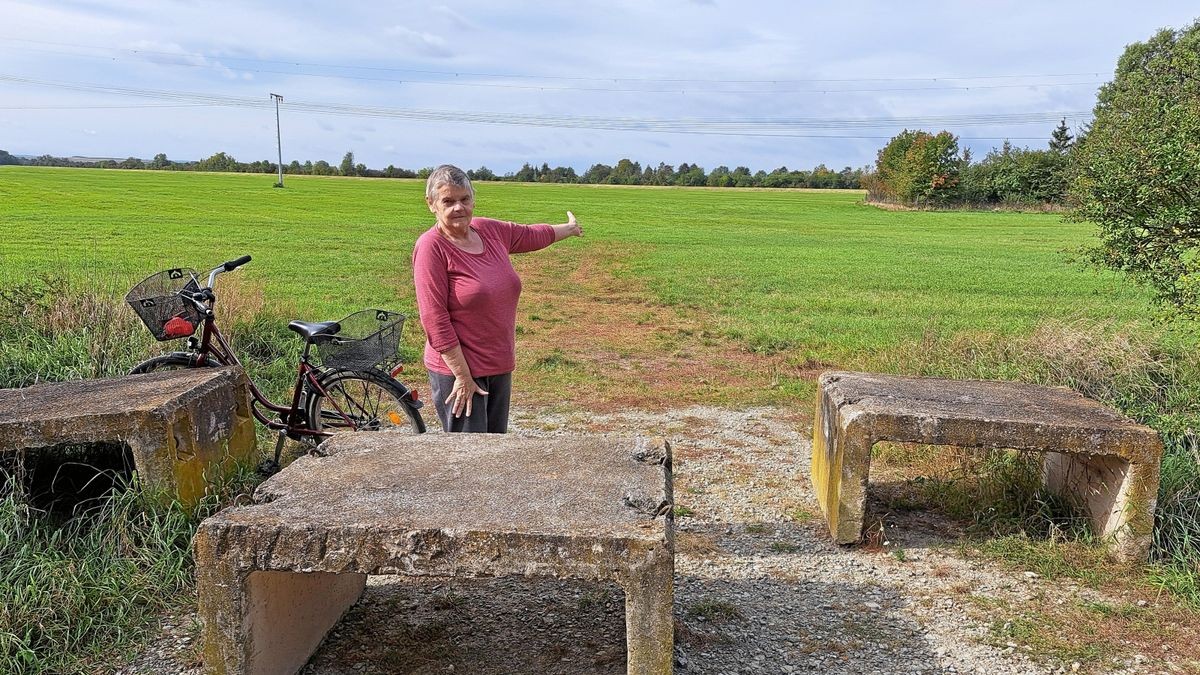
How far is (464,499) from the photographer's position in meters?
3.32

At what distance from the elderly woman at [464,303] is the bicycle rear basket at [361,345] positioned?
1193 mm

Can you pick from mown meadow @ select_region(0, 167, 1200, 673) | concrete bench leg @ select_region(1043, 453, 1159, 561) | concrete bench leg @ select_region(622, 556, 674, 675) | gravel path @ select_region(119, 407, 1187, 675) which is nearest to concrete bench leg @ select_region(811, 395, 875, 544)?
gravel path @ select_region(119, 407, 1187, 675)

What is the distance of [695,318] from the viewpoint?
531 inches

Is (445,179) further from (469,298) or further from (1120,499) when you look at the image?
(1120,499)

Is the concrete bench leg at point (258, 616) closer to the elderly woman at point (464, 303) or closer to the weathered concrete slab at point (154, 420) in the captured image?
the elderly woman at point (464, 303)

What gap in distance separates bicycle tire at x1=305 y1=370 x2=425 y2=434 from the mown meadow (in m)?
1.78

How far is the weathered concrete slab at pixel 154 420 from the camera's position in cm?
425

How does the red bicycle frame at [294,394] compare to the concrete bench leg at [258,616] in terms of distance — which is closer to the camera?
the concrete bench leg at [258,616]

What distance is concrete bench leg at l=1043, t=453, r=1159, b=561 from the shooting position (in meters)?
4.46

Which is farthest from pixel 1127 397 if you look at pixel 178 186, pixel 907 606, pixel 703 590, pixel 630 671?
pixel 178 186

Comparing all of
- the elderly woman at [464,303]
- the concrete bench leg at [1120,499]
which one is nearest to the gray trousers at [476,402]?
the elderly woman at [464,303]

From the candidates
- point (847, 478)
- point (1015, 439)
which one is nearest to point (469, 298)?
point (847, 478)

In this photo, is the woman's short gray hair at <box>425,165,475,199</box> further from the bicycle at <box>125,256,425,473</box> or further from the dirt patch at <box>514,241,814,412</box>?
the dirt patch at <box>514,241,814,412</box>

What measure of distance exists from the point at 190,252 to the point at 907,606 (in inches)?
919
